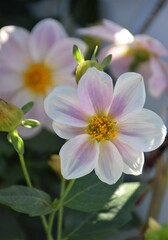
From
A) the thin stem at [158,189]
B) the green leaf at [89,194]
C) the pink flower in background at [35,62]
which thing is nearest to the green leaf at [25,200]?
the green leaf at [89,194]

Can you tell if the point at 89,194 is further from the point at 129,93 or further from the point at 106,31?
the point at 106,31

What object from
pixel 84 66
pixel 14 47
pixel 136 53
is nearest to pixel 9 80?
pixel 14 47

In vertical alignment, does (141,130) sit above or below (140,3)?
above

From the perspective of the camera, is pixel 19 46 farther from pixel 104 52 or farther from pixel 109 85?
pixel 109 85

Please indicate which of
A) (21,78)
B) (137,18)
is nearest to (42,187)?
(21,78)

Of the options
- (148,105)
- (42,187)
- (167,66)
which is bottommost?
(42,187)

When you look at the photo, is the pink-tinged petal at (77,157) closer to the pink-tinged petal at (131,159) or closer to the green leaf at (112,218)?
the pink-tinged petal at (131,159)

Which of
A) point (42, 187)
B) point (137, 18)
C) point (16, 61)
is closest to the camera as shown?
point (16, 61)
